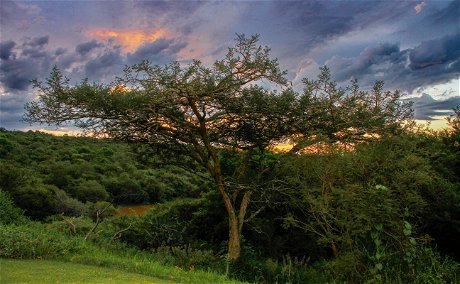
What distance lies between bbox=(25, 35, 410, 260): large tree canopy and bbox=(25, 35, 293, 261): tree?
34mm

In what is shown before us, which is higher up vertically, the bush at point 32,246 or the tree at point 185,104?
the tree at point 185,104

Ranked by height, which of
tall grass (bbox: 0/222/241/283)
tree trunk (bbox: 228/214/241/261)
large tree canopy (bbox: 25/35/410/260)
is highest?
large tree canopy (bbox: 25/35/410/260)

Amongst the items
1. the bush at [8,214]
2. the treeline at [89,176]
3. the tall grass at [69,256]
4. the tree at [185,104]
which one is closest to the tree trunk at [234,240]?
the tree at [185,104]

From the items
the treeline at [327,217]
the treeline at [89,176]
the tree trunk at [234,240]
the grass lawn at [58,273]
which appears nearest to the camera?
the grass lawn at [58,273]

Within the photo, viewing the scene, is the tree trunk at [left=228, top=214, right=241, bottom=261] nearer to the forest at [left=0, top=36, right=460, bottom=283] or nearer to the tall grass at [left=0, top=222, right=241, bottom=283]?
the forest at [left=0, top=36, right=460, bottom=283]

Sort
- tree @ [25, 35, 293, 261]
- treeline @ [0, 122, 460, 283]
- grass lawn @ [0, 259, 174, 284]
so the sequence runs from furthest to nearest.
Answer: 1. tree @ [25, 35, 293, 261]
2. treeline @ [0, 122, 460, 283]
3. grass lawn @ [0, 259, 174, 284]

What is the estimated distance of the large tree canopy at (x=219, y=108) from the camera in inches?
621

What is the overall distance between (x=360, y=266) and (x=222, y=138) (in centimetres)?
978

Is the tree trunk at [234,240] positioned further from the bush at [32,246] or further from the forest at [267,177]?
the bush at [32,246]

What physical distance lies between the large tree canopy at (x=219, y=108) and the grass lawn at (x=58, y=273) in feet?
23.6

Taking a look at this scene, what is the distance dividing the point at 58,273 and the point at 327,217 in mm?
10229

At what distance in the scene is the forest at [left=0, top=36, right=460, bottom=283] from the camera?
1201 centimetres

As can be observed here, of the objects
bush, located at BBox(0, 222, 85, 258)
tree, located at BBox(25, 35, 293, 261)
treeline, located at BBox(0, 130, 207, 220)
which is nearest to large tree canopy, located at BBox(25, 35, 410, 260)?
tree, located at BBox(25, 35, 293, 261)

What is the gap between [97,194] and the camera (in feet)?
115
